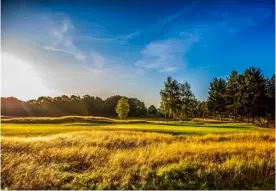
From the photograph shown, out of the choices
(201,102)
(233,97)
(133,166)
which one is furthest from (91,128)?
(233,97)

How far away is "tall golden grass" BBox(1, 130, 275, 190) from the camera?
5680 mm

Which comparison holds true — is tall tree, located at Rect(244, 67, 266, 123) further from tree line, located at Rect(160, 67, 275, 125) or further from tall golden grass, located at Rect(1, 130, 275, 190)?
tall golden grass, located at Rect(1, 130, 275, 190)

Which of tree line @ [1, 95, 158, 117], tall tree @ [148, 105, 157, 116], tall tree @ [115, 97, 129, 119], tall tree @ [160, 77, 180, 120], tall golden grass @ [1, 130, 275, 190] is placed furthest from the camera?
tall tree @ [148, 105, 157, 116]

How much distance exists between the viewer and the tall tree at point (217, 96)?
28.6 feet

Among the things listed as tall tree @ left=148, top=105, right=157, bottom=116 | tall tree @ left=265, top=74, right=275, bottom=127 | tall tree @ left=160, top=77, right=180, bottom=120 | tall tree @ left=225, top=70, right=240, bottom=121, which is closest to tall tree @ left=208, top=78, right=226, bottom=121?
tall tree @ left=225, top=70, right=240, bottom=121

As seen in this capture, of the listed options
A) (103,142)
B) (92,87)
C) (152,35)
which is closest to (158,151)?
(103,142)

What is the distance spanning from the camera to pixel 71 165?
6441mm

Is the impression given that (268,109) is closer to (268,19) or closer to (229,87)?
(229,87)

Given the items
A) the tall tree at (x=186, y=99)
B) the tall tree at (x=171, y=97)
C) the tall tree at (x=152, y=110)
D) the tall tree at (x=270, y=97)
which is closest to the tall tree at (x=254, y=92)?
the tall tree at (x=270, y=97)

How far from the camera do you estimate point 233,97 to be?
8.50m

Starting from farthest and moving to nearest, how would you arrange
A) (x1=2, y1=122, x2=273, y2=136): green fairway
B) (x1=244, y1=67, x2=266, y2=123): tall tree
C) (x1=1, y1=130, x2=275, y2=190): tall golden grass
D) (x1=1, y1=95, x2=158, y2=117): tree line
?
(x1=2, y1=122, x2=273, y2=136): green fairway
(x1=1, y1=95, x2=158, y2=117): tree line
(x1=244, y1=67, x2=266, y2=123): tall tree
(x1=1, y1=130, x2=275, y2=190): tall golden grass

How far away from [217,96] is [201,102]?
0.65m

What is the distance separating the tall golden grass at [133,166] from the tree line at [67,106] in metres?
1.43

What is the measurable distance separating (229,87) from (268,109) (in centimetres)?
137
